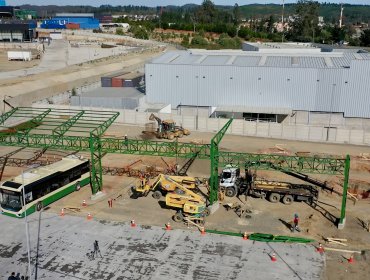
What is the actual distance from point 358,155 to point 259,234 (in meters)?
24.0

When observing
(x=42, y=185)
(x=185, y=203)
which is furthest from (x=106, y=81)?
(x=185, y=203)

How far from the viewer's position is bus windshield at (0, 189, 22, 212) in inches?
1268

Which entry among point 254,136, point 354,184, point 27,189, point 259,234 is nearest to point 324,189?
point 354,184

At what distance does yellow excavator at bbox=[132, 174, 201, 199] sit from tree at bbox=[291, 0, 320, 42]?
157 m

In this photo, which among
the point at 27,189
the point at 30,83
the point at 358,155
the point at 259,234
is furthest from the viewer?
the point at 30,83

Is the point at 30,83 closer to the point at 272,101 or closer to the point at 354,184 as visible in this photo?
the point at 272,101

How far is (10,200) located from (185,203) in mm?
14008

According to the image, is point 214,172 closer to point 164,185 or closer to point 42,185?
point 164,185

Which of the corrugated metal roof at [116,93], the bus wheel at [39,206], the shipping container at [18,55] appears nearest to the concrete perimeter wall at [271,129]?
the corrugated metal roof at [116,93]

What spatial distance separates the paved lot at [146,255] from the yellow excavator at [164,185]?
494cm

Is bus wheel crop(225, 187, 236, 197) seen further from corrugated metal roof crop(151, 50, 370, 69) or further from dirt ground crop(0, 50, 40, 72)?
dirt ground crop(0, 50, 40, 72)

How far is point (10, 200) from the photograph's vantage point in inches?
1281

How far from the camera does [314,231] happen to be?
101 ft

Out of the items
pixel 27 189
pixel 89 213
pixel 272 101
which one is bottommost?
pixel 89 213
